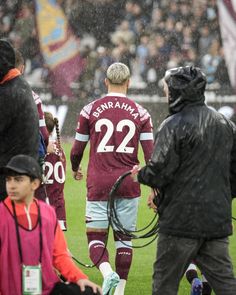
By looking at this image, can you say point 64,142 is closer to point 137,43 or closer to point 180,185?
point 137,43

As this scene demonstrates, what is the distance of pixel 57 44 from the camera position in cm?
3155

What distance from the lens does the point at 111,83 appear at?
408 inches

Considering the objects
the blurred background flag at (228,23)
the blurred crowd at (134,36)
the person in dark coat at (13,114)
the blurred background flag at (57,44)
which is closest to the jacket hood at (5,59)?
the person in dark coat at (13,114)

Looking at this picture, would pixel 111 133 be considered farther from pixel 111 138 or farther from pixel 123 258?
pixel 123 258

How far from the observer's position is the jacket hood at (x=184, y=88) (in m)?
7.79

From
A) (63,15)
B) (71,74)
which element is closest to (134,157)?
(71,74)

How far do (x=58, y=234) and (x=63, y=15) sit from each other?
83.4 feet

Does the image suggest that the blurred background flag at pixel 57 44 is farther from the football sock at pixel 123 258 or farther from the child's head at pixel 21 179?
the child's head at pixel 21 179

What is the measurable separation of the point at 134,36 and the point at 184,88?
913 inches

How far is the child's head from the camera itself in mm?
7047

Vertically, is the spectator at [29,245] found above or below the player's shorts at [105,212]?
above

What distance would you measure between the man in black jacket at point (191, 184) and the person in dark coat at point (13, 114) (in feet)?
3.83

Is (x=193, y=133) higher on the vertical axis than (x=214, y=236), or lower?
higher

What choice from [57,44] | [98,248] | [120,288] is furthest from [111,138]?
[57,44]
